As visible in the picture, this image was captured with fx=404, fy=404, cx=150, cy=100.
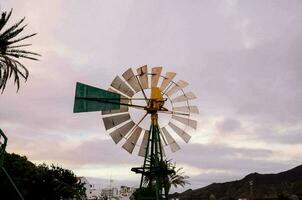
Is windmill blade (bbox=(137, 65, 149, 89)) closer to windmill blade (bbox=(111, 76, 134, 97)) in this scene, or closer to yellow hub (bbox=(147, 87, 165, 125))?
yellow hub (bbox=(147, 87, 165, 125))

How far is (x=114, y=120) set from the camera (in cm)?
2114

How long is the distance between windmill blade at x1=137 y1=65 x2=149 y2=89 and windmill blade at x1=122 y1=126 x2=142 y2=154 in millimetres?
2387

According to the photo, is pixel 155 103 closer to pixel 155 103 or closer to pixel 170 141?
pixel 155 103

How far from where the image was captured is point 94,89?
19859 mm

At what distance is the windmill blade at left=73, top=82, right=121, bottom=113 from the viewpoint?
19.2m

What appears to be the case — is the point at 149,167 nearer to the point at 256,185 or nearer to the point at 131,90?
the point at 131,90

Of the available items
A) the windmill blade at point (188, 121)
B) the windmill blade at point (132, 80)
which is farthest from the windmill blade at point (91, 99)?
the windmill blade at point (188, 121)

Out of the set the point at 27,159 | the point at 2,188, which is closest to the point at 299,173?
the point at 27,159

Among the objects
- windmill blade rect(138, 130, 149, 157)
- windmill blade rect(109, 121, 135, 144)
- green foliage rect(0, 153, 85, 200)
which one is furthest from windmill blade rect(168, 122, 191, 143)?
green foliage rect(0, 153, 85, 200)

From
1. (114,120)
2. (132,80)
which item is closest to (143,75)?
(132,80)

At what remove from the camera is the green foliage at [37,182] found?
33438 mm

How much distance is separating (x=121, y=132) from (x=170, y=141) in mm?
2896

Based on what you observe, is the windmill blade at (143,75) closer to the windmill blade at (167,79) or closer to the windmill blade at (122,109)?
the windmill blade at (167,79)

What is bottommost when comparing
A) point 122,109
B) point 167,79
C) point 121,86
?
point 122,109
